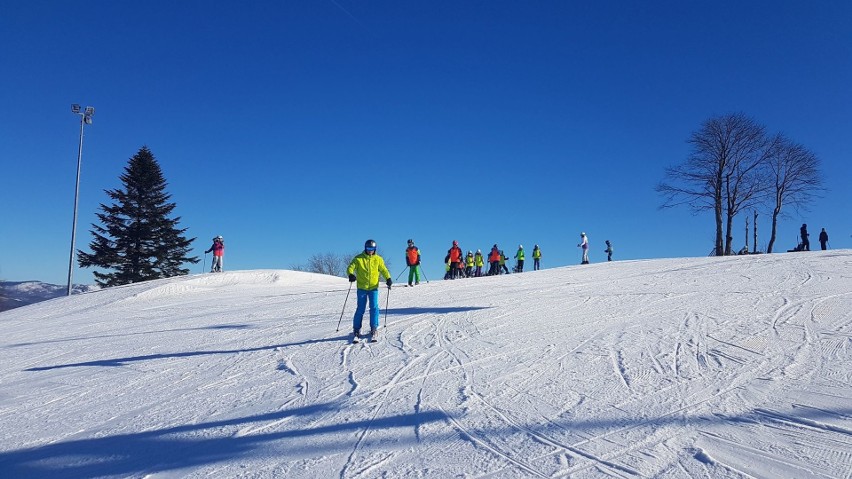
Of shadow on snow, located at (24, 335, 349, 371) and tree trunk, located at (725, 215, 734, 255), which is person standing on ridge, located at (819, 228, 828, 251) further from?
shadow on snow, located at (24, 335, 349, 371)

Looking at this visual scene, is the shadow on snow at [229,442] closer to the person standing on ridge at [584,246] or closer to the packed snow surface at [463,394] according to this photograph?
the packed snow surface at [463,394]

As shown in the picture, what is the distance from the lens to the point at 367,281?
30.1ft

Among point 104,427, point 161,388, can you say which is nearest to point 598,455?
point 104,427

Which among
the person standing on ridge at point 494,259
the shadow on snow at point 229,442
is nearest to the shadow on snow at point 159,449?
the shadow on snow at point 229,442

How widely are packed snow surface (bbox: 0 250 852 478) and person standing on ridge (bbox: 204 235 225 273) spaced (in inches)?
508

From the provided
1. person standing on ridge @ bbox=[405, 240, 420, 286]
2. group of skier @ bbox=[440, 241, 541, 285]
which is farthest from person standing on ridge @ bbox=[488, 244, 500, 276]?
person standing on ridge @ bbox=[405, 240, 420, 286]

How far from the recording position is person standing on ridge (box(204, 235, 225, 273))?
25031mm

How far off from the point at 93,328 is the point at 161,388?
8.37 m

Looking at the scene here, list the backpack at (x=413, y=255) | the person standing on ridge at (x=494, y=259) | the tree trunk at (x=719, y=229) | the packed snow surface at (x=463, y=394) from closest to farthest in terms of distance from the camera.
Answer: the packed snow surface at (x=463, y=394) → the backpack at (x=413, y=255) → the person standing on ridge at (x=494, y=259) → the tree trunk at (x=719, y=229)

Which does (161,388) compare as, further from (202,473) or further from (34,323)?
(34,323)

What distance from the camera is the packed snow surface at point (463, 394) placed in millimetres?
4141

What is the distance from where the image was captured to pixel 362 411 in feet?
17.8

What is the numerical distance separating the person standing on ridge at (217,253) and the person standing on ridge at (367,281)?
18.2 meters

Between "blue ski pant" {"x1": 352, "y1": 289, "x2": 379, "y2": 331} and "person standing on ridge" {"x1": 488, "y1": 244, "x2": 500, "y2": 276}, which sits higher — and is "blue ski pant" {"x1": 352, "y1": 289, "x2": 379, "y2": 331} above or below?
below
